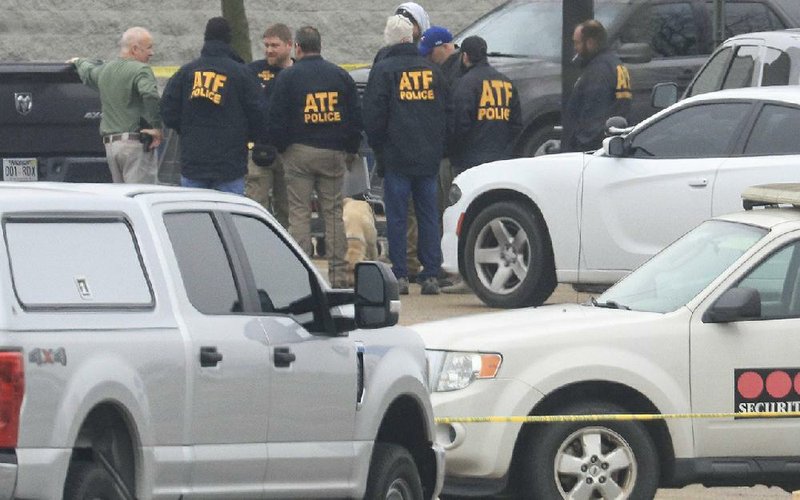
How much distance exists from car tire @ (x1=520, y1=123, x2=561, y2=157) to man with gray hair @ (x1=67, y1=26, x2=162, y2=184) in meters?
3.66

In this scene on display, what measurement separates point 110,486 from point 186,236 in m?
1.02

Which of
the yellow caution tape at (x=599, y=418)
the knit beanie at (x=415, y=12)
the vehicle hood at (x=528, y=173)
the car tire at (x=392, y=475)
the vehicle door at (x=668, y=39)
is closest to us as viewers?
the car tire at (x=392, y=475)

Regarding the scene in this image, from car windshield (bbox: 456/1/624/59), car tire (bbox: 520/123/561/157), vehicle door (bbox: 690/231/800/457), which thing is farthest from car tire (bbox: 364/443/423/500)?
car windshield (bbox: 456/1/624/59)

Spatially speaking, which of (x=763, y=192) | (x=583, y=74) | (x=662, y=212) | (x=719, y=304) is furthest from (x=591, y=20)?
(x=719, y=304)

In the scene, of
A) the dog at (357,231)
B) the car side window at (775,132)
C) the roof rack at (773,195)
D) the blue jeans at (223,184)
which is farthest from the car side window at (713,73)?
the roof rack at (773,195)

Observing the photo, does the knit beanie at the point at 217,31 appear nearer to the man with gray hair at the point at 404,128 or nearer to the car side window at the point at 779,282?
the man with gray hair at the point at 404,128

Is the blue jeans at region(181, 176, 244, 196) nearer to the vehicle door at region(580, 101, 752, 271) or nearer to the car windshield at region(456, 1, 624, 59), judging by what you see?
the vehicle door at region(580, 101, 752, 271)

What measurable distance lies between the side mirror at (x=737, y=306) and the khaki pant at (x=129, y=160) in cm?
813

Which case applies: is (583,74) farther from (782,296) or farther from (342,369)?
(342,369)

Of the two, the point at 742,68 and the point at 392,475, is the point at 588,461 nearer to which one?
the point at 392,475

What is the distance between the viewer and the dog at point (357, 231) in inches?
656

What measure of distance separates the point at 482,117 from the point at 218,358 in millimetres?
9566

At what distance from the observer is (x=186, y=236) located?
285 inches

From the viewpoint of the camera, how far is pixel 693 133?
1429 cm
